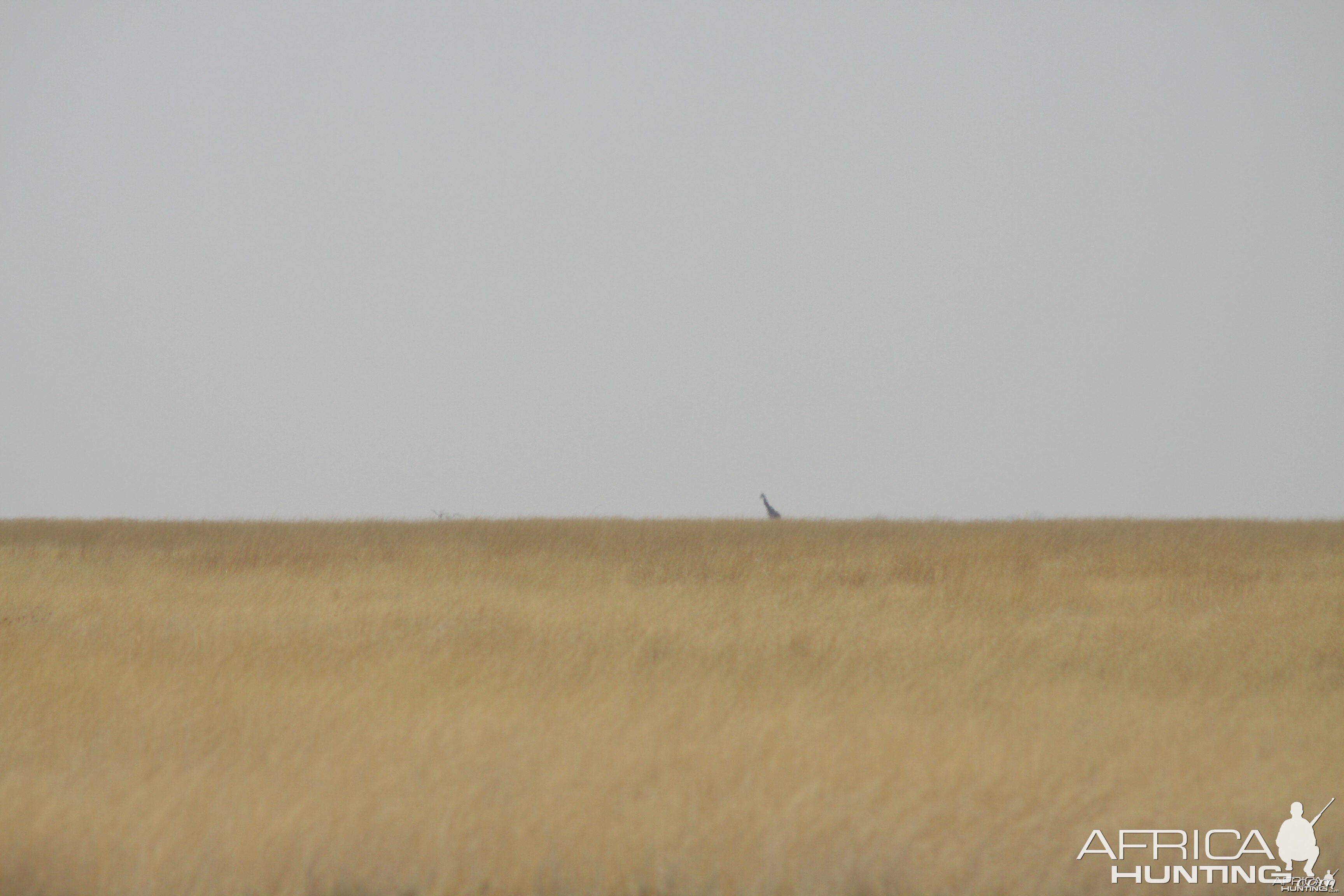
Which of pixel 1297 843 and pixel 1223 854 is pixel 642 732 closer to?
pixel 1223 854

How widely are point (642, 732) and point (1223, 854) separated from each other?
3.36 m

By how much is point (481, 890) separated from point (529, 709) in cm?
290

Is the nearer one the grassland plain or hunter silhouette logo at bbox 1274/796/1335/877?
the grassland plain

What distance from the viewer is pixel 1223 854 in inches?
243

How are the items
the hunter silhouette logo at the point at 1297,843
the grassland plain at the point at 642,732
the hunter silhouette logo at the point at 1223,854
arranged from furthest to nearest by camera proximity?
the hunter silhouette logo at the point at 1297,843, the hunter silhouette logo at the point at 1223,854, the grassland plain at the point at 642,732

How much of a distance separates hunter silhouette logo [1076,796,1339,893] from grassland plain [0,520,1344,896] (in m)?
0.08

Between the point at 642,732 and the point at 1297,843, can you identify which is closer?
the point at 1297,843

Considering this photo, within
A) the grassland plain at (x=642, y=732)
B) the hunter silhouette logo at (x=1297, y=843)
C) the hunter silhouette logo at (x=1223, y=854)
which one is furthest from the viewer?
the hunter silhouette logo at (x=1297, y=843)

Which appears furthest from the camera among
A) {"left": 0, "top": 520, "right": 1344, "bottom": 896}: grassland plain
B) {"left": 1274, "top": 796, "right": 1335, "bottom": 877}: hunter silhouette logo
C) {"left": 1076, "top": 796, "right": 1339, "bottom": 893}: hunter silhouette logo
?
{"left": 1274, "top": 796, "right": 1335, "bottom": 877}: hunter silhouette logo

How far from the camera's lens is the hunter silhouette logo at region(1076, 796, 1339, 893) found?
5.84m

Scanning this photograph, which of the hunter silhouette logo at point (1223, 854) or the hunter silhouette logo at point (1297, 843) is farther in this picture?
the hunter silhouette logo at point (1297, 843)

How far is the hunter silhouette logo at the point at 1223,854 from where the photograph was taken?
5836mm

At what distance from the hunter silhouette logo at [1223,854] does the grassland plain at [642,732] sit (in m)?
0.08

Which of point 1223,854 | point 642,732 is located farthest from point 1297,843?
point 642,732
